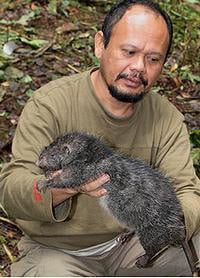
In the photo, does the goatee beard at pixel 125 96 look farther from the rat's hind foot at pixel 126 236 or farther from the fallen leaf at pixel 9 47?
the fallen leaf at pixel 9 47

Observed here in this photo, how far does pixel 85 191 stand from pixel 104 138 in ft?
1.94

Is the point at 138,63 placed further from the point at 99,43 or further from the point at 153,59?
the point at 99,43

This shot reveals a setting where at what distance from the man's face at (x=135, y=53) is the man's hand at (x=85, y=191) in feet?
2.23

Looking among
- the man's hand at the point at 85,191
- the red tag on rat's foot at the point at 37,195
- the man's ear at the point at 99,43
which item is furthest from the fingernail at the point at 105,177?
the man's ear at the point at 99,43

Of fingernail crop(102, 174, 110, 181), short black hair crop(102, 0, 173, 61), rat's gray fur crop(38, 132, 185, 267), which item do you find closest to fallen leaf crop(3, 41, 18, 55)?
short black hair crop(102, 0, 173, 61)

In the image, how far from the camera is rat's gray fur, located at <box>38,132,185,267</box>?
427 centimetres

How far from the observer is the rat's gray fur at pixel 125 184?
427 cm

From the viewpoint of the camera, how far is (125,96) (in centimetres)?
447

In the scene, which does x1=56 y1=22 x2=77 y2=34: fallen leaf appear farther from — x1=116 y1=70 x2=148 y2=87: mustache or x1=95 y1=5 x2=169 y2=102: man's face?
x1=116 y1=70 x2=148 y2=87: mustache

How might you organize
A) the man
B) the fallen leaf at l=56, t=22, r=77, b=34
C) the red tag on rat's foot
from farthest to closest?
the fallen leaf at l=56, t=22, r=77, b=34 → the man → the red tag on rat's foot

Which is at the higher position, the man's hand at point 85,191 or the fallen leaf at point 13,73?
the man's hand at point 85,191

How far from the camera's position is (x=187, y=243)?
4.68 m

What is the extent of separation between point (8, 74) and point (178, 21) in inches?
121

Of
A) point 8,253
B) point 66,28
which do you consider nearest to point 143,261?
point 8,253
